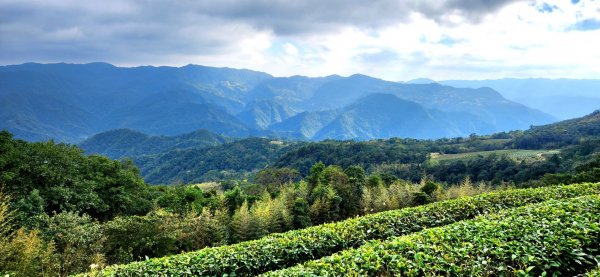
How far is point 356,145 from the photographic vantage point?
125875 millimetres

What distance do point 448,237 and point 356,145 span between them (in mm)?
119275

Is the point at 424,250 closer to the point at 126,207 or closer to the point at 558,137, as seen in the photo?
the point at 126,207

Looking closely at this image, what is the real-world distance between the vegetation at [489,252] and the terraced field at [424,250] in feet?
0.06

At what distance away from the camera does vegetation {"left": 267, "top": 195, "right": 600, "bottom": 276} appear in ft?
20.1

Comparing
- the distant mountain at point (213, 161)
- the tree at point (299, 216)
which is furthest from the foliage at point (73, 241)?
the distant mountain at point (213, 161)

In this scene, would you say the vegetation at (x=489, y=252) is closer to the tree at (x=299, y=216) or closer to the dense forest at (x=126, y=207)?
the dense forest at (x=126, y=207)

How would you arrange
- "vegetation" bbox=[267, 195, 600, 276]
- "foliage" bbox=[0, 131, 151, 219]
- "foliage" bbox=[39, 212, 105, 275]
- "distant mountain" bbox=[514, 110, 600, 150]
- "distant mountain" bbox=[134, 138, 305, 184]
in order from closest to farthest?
"vegetation" bbox=[267, 195, 600, 276], "foliage" bbox=[39, 212, 105, 275], "foliage" bbox=[0, 131, 151, 219], "distant mountain" bbox=[514, 110, 600, 150], "distant mountain" bbox=[134, 138, 305, 184]

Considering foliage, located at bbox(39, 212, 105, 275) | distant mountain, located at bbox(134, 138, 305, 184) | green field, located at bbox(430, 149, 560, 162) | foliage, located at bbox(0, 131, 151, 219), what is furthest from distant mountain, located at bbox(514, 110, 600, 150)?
foliage, located at bbox(39, 212, 105, 275)

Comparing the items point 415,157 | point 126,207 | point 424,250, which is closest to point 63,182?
point 126,207

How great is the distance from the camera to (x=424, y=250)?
284 inches

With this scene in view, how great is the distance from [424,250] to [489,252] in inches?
47.7

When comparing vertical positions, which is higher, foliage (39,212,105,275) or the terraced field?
the terraced field

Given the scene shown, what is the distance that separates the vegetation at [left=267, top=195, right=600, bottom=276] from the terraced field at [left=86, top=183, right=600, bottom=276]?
0.06ft

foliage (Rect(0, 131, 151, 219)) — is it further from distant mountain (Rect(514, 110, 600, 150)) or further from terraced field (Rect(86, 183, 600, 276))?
distant mountain (Rect(514, 110, 600, 150))
